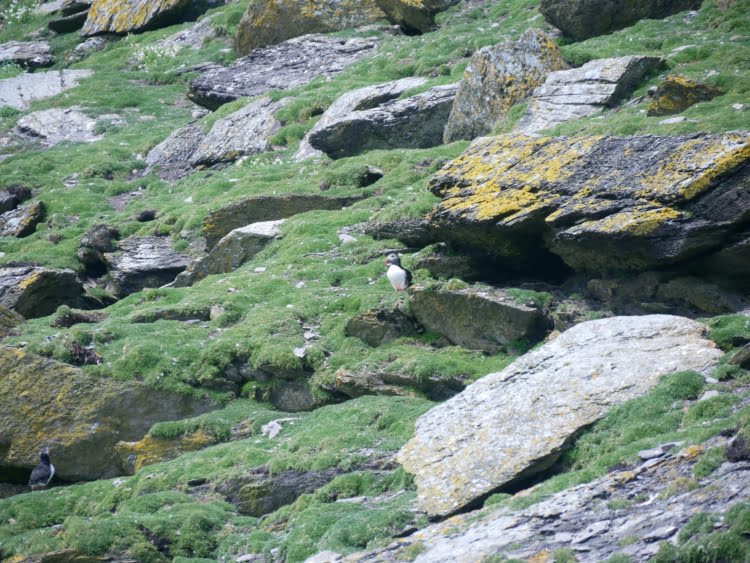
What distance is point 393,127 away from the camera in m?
34.2

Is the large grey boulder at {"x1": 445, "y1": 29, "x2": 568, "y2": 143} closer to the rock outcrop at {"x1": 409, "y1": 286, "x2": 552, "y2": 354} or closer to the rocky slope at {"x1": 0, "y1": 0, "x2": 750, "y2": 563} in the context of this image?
the rocky slope at {"x1": 0, "y1": 0, "x2": 750, "y2": 563}

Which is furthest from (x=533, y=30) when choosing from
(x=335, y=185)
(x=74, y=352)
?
(x=74, y=352)

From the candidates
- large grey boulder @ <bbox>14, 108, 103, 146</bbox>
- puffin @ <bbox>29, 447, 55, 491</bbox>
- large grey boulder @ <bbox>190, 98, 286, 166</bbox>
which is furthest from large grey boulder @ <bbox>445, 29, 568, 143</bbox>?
large grey boulder @ <bbox>14, 108, 103, 146</bbox>

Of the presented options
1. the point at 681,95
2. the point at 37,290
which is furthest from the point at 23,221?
the point at 681,95

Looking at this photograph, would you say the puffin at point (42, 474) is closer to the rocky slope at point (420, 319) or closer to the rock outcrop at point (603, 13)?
the rocky slope at point (420, 319)

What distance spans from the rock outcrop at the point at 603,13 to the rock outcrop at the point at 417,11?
9981mm

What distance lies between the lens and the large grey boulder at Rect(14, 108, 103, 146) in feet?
154

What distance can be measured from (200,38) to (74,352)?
3714 cm

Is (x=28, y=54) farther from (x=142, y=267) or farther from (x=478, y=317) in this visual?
(x=478, y=317)

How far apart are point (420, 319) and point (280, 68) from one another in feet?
91.0

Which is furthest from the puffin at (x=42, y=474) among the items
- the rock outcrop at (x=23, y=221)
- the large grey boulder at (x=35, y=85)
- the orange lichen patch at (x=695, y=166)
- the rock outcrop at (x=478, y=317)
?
the large grey boulder at (x=35, y=85)

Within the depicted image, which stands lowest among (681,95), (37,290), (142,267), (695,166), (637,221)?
(142,267)

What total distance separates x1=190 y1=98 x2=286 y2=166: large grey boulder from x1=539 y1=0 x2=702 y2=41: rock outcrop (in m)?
12.6

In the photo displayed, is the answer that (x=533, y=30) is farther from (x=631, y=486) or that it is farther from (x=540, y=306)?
(x=631, y=486)
